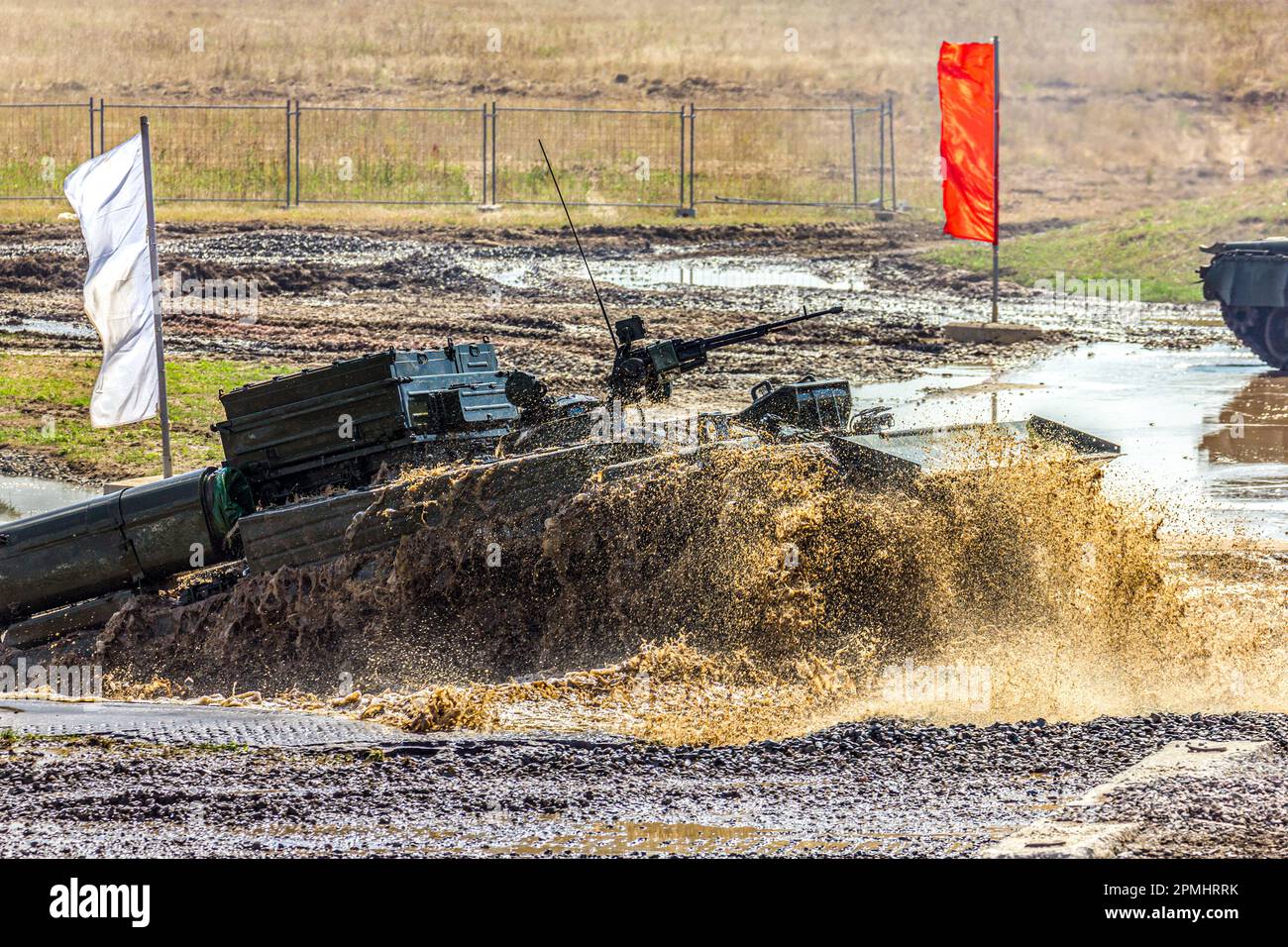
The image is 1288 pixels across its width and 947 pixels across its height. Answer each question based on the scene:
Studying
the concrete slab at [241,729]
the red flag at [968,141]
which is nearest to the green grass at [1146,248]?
the red flag at [968,141]

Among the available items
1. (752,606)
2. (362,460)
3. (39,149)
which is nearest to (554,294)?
(39,149)

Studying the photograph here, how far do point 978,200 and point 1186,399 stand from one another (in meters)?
3.91

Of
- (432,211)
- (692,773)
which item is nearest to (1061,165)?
(432,211)

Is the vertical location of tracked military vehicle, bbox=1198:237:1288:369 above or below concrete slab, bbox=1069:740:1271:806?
above

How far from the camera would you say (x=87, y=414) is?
679 inches

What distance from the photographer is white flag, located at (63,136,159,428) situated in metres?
12.5

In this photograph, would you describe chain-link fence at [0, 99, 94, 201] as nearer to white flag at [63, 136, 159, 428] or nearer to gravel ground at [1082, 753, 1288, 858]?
white flag at [63, 136, 159, 428]

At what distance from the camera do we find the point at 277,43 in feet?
149

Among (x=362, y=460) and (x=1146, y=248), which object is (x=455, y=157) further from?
(x=362, y=460)

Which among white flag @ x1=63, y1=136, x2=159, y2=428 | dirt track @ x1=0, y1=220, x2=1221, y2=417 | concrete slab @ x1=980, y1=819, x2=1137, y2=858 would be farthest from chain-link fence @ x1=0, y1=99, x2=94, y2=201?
concrete slab @ x1=980, y1=819, x2=1137, y2=858

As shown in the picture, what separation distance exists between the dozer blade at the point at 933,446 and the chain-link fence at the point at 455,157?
833 inches

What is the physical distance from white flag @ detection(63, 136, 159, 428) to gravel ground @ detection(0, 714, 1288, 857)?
5.07 m

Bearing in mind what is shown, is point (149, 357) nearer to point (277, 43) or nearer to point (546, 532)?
point (546, 532)

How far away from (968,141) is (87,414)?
1071 centimetres
